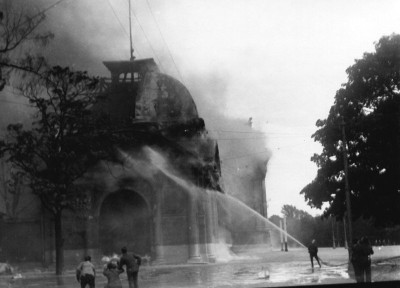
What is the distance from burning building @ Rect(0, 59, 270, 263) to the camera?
34.4 meters

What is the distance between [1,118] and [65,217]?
30.5 feet

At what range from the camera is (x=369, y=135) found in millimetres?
32750

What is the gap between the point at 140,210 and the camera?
1415 inches

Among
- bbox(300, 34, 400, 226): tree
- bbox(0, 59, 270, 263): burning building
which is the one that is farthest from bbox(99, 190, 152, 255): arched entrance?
bbox(300, 34, 400, 226): tree

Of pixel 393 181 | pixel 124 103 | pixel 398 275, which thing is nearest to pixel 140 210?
pixel 124 103

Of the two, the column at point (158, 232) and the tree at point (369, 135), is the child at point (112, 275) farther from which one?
the column at point (158, 232)

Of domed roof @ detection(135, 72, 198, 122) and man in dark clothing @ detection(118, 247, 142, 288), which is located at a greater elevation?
domed roof @ detection(135, 72, 198, 122)

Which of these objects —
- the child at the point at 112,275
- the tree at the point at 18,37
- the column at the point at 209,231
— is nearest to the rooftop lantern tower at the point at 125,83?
the tree at the point at 18,37

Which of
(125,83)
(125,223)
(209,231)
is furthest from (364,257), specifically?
(125,223)

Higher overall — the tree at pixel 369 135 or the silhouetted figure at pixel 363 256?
the tree at pixel 369 135

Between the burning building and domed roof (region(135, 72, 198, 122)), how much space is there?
0.06m

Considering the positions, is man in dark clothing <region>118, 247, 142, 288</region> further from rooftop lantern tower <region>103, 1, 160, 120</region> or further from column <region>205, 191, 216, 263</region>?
column <region>205, 191, 216, 263</region>

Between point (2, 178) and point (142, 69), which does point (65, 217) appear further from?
point (142, 69)

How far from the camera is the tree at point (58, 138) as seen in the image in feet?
90.2
